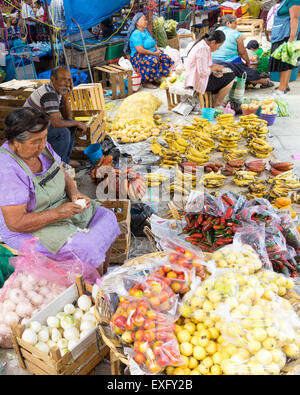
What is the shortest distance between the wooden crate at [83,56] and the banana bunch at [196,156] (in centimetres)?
473

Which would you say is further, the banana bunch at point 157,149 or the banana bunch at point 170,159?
the banana bunch at point 157,149

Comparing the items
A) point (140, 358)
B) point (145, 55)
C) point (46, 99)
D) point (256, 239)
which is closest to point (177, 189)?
point (256, 239)

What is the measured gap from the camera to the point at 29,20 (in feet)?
29.2

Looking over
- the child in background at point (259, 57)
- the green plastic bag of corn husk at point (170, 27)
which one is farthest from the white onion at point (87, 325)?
the green plastic bag of corn husk at point (170, 27)

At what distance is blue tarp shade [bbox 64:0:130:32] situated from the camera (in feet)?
16.6

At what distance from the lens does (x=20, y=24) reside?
332 inches

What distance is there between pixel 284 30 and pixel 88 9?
3.87 metres

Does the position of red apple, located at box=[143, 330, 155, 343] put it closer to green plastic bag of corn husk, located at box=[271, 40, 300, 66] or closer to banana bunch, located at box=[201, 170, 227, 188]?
banana bunch, located at box=[201, 170, 227, 188]

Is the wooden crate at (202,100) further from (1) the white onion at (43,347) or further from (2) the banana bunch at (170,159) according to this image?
(1) the white onion at (43,347)

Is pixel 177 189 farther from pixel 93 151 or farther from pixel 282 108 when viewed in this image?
pixel 282 108

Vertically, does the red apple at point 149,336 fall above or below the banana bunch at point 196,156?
above

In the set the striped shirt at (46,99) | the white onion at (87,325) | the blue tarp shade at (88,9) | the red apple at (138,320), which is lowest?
the white onion at (87,325)

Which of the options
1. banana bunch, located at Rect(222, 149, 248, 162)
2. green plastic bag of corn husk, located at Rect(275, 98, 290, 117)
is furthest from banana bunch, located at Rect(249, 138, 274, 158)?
green plastic bag of corn husk, located at Rect(275, 98, 290, 117)

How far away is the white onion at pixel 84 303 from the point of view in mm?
2088
